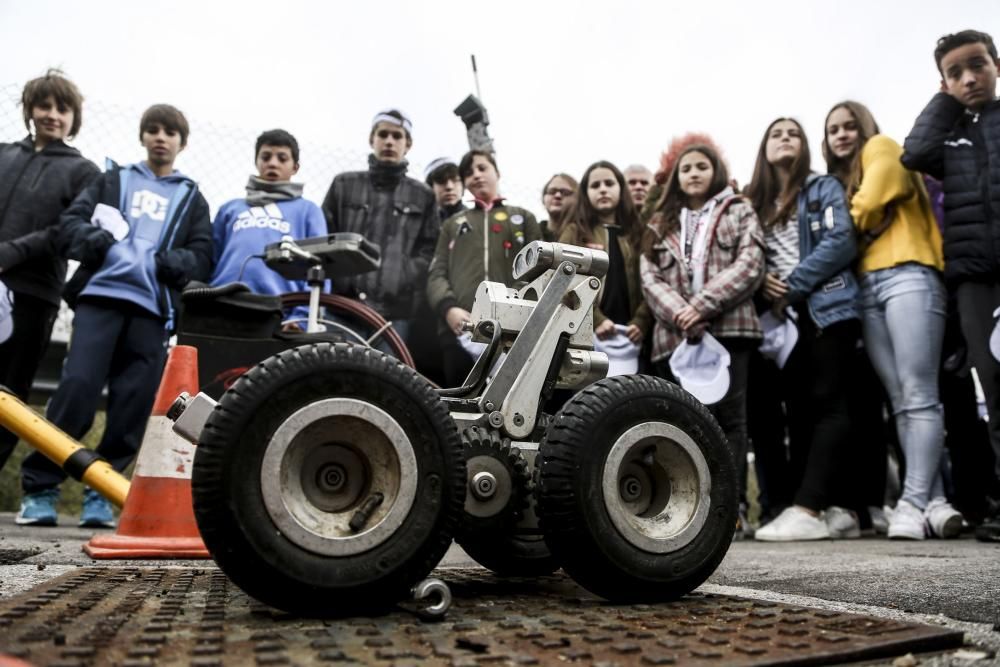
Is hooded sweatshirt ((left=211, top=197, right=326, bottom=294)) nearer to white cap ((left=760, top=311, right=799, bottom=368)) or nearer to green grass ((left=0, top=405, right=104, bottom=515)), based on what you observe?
white cap ((left=760, top=311, right=799, bottom=368))

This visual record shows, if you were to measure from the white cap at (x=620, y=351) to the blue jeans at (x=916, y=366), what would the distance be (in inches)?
47.5

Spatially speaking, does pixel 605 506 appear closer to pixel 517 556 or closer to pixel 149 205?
pixel 517 556

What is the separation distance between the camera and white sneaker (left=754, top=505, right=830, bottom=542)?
145 inches

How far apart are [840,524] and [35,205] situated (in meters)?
4.47

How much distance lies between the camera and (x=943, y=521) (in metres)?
3.57

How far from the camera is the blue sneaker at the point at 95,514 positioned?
386 cm

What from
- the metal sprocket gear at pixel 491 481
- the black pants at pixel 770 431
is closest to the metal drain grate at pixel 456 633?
the metal sprocket gear at pixel 491 481

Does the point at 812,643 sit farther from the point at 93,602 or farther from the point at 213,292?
the point at 213,292

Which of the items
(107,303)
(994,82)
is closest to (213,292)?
(107,303)

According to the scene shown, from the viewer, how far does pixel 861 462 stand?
4.25m

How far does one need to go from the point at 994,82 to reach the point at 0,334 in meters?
4.89

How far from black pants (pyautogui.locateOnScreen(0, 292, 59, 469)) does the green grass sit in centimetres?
218

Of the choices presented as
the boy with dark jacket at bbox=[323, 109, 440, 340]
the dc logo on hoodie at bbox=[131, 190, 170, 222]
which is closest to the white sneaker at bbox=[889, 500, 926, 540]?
the boy with dark jacket at bbox=[323, 109, 440, 340]

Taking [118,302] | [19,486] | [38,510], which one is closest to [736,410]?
[118,302]
